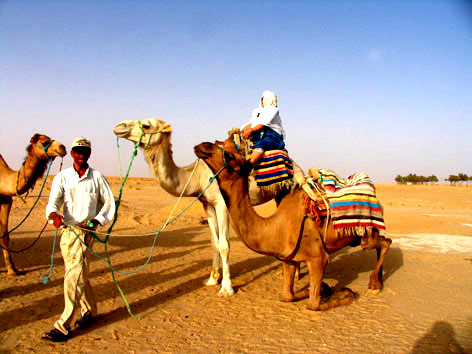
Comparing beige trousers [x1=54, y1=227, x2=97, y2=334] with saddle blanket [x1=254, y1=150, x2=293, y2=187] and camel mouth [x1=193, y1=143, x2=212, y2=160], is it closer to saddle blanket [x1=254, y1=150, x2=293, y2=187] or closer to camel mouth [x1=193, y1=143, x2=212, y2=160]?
camel mouth [x1=193, y1=143, x2=212, y2=160]

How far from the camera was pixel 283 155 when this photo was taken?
19.0ft

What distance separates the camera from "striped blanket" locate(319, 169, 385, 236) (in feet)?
17.1

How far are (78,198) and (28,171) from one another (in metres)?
3.06

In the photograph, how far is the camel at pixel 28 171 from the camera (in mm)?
6449

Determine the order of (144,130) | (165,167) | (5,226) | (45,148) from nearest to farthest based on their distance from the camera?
(144,130), (165,167), (45,148), (5,226)

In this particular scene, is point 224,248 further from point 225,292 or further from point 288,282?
point 288,282

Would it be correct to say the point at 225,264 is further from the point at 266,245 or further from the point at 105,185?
the point at 105,185

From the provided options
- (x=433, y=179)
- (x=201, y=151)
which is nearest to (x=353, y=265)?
(x=201, y=151)

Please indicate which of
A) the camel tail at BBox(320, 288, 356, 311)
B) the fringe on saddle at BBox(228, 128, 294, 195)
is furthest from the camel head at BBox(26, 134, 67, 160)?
the camel tail at BBox(320, 288, 356, 311)

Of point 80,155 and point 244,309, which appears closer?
point 80,155

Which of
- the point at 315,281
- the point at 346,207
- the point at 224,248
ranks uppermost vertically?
the point at 346,207

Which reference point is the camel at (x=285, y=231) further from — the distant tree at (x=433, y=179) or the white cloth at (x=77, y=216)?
the distant tree at (x=433, y=179)

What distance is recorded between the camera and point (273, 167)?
574 cm

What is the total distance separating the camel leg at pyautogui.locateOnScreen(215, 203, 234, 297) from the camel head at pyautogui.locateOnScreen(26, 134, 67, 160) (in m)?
3.10
